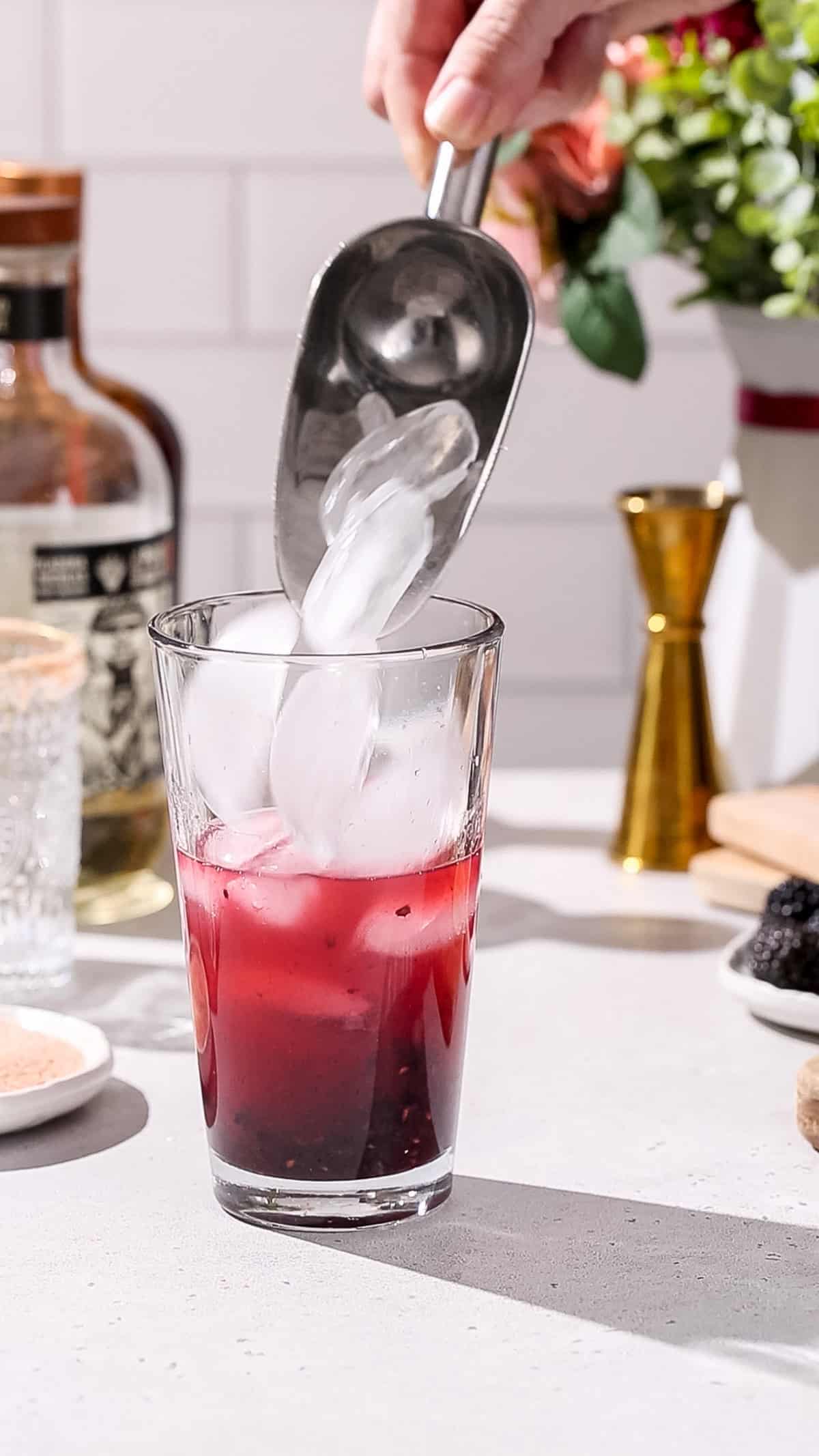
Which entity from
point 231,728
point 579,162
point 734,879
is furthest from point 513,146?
point 231,728

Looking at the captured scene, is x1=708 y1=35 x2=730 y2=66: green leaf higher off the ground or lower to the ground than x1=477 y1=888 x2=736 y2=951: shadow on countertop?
higher

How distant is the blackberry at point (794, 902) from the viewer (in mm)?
746

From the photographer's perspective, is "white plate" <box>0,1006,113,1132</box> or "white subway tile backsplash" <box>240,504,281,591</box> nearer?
"white plate" <box>0,1006,113,1132</box>

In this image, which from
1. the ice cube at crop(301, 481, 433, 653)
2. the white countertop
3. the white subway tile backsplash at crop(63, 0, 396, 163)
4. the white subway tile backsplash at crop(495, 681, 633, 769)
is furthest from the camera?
the white subway tile backsplash at crop(495, 681, 633, 769)

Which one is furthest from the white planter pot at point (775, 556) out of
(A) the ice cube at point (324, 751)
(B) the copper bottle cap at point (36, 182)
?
(A) the ice cube at point (324, 751)

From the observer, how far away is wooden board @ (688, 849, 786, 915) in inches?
34.3

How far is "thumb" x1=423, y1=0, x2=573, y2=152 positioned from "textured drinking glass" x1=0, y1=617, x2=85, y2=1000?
0.26 meters

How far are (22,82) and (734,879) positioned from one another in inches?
44.8

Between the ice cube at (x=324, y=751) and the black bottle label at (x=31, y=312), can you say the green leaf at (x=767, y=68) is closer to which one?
the black bottle label at (x=31, y=312)

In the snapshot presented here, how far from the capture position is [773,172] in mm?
892

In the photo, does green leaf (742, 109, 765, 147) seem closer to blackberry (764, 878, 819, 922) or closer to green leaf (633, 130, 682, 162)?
green leaf (633, 130, 682, 162)

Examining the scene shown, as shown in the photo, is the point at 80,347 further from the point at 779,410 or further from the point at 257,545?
the point at 257,545

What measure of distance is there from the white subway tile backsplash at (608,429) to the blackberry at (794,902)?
100 centimetres

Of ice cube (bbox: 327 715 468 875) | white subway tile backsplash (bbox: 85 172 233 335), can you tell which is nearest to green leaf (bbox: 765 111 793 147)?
ice cube (bbox: 327 715 468 875)
